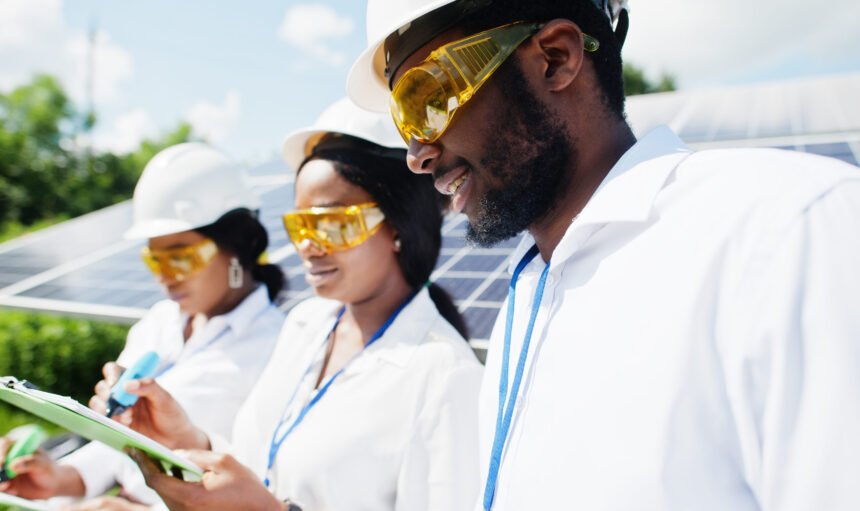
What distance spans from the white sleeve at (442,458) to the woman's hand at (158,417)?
3.45 feet

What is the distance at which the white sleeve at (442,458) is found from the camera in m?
1.93

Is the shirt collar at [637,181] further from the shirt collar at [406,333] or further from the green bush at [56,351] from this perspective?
the green bush at [56,351]

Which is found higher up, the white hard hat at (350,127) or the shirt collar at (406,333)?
the white hard hat at (350,127)

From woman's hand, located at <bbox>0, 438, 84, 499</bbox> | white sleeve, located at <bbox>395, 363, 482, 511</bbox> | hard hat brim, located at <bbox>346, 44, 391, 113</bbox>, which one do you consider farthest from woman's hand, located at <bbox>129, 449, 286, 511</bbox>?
hard hat brim, located at <bbox>346, 44, 391, 113</bbox>

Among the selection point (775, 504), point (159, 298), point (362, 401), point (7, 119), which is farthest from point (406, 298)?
point (7, 119)

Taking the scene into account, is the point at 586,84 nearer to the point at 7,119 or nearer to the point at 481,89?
the point at 481,89

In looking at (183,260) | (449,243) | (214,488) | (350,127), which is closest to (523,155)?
(350,127)

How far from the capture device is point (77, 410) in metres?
1.55

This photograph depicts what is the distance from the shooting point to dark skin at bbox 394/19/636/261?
4.48 ft

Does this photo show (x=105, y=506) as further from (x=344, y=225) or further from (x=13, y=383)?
(x=344, y=225)

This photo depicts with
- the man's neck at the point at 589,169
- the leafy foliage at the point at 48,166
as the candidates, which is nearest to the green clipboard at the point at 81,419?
the man's neck at the point at 589,169

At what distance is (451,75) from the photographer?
4.59ft

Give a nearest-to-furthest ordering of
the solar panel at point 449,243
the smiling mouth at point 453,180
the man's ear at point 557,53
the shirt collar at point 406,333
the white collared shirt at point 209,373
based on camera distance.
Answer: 1. the man's ear at point 557,53
2. the smiling mouth at point 453,180
3. the shirt collar at point 406,333
4. the white collared shirt at point 209,373
5. the solar panel at point 449,243

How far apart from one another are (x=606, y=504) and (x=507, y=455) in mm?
353
